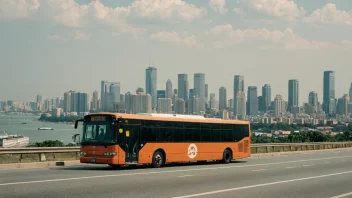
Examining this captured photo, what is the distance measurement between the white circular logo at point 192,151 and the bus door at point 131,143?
3901 mm

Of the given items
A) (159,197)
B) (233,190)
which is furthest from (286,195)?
(159,197)

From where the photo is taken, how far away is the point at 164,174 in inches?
876

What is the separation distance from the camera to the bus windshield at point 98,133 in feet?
81.6

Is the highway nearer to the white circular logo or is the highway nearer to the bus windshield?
the bus windshield

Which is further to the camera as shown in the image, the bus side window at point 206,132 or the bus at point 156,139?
the bus side window at point 206,132

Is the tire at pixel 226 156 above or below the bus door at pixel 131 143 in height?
below

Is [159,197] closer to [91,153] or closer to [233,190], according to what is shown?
[233,190]

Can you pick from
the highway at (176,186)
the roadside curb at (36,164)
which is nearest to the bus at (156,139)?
the roadside curb at (36,164)

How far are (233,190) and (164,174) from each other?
580 cm

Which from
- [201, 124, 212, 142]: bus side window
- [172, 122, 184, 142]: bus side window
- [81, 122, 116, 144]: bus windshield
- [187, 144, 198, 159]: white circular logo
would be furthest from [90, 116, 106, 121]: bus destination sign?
[201, 124, 212, 142]: bus side window

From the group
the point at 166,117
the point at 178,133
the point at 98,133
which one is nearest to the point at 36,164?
the point at 98,133

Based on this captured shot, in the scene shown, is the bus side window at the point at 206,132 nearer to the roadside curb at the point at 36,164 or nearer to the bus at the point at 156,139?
the bus at the point at 156,139

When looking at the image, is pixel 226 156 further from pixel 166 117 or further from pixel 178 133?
pixel 166 117

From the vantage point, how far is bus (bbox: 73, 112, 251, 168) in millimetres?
24891
